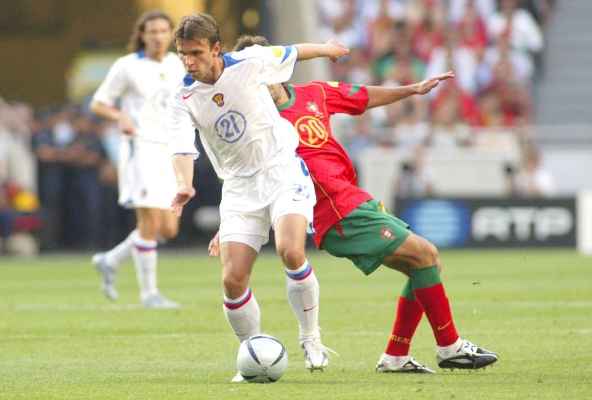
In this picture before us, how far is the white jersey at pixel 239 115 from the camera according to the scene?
8523 millimetres

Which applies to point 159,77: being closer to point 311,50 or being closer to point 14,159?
point 311,50

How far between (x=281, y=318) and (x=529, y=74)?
597 inches

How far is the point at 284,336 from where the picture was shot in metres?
11.0

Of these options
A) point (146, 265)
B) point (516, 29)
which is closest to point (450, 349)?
point (146, 265)

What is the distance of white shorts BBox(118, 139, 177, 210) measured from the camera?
1390 centimetres

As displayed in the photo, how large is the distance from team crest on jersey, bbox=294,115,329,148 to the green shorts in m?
0.51

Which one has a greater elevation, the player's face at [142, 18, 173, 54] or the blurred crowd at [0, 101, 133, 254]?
the player's face at [142, 18, 173, 54]

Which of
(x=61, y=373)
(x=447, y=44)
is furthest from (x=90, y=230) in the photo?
(x=61, y=373)

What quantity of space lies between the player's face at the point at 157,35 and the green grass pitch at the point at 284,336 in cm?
226

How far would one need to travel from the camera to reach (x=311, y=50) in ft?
28.8

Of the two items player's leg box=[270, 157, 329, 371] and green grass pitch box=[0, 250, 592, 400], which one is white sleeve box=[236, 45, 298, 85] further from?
green grass pitch box=[0, 250, 592, 400]

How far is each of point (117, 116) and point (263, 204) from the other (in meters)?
5.24

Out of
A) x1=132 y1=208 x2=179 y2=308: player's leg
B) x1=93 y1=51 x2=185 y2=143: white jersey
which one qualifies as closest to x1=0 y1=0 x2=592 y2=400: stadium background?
x1=132 y1=208 x2=179 y2=308: player's leg

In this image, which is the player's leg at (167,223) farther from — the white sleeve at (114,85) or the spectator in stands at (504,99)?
the spectator in stands at (504,99)
